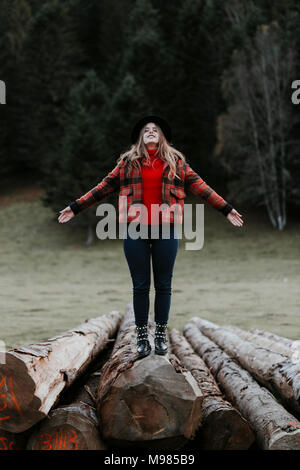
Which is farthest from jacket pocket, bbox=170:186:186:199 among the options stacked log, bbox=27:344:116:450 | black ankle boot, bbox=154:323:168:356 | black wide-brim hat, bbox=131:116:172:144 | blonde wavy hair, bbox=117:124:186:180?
stacked log, bbox=27:344:116:450

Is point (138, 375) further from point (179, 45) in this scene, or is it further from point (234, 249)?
point (179, 45)

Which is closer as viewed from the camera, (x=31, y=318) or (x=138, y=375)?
(x=138, y=375)

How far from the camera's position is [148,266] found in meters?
4.49

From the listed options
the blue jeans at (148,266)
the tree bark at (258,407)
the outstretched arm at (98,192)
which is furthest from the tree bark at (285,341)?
the outstretched arm at (98,192)

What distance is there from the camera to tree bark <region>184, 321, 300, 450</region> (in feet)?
11.0

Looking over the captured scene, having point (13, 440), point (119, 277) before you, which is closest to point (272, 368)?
point (13, 440)

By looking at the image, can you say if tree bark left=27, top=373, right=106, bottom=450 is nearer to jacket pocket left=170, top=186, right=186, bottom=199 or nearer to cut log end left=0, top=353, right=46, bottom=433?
cut log end left=0, top=353, right=46, bottom=433

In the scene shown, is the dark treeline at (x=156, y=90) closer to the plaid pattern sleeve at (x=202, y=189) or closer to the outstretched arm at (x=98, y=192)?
the outstretched arm at (x=98, y=192)

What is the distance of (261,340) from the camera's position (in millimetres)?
7820

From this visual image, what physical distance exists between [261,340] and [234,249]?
19.8 m

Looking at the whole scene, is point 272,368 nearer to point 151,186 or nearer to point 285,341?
point 151,186

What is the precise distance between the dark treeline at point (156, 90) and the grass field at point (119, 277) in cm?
243

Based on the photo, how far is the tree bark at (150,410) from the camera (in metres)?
3.40

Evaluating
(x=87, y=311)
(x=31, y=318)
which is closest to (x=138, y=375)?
(x=31, y=318)
